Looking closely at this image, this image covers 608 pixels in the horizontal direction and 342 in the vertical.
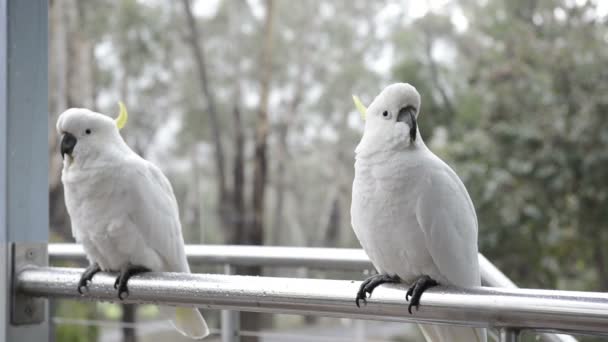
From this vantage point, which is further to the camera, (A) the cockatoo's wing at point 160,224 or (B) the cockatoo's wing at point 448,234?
(A) the cockatoo's wing at point 160,224

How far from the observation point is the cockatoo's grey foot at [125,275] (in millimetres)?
1266

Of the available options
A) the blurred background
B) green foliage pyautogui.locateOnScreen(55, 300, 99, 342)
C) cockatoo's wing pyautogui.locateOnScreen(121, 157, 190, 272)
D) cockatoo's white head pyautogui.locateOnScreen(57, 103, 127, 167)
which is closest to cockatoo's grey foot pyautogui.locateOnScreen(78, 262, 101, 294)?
cockatoo's wing pyautogui.locateOnScreen(121, 157, 190, 272)

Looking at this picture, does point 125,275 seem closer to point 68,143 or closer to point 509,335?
point 68,143

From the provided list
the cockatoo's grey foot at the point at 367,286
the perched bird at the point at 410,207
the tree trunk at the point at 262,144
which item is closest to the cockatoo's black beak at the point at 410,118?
the perched bird at the point at 410,207

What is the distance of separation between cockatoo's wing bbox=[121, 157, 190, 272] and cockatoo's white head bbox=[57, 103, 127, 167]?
78 millimetres

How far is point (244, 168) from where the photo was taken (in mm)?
5156

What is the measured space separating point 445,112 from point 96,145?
3405mm

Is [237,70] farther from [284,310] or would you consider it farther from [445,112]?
[284,310]

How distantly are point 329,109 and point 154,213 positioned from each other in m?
3.34

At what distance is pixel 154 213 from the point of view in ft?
4.96

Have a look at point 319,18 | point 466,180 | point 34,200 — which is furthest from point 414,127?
point 319,18

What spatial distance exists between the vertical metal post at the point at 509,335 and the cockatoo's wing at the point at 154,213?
0.88m

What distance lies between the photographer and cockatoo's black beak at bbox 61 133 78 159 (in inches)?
57.1

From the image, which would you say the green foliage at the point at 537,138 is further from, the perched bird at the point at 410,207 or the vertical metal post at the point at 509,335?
the vertical metal post at the point at 509,335
